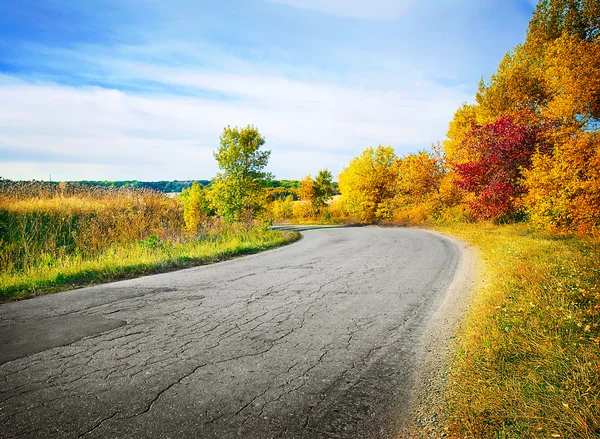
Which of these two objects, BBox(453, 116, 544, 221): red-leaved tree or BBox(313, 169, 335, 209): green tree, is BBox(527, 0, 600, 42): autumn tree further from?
BBox(313, 169, 335, 209): green tree

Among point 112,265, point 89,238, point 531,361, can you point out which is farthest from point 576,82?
point 89,238

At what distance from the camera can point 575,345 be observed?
3.34 metres

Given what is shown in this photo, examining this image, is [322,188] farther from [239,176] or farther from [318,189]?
[239,176]

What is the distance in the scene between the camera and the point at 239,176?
20.2 metres

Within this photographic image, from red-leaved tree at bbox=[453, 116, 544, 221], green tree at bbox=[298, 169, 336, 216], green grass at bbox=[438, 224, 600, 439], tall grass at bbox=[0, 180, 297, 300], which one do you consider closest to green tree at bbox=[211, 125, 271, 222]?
tall grass at bbox=[0, 180, 297, 300]

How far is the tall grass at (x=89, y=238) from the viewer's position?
23.9ft

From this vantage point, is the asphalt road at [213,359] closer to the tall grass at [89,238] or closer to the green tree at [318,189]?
the tall grass at [89,238]

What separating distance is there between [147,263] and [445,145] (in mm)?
23317

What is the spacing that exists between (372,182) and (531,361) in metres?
30.8

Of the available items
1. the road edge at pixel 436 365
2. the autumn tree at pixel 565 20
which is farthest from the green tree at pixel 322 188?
the road edge at pixel 436 365

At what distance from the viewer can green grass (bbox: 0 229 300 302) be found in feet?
21.1

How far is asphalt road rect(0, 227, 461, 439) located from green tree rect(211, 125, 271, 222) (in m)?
13.2

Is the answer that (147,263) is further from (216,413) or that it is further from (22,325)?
(216,413)

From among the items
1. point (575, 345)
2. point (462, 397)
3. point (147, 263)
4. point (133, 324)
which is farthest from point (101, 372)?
point (147, 263)
